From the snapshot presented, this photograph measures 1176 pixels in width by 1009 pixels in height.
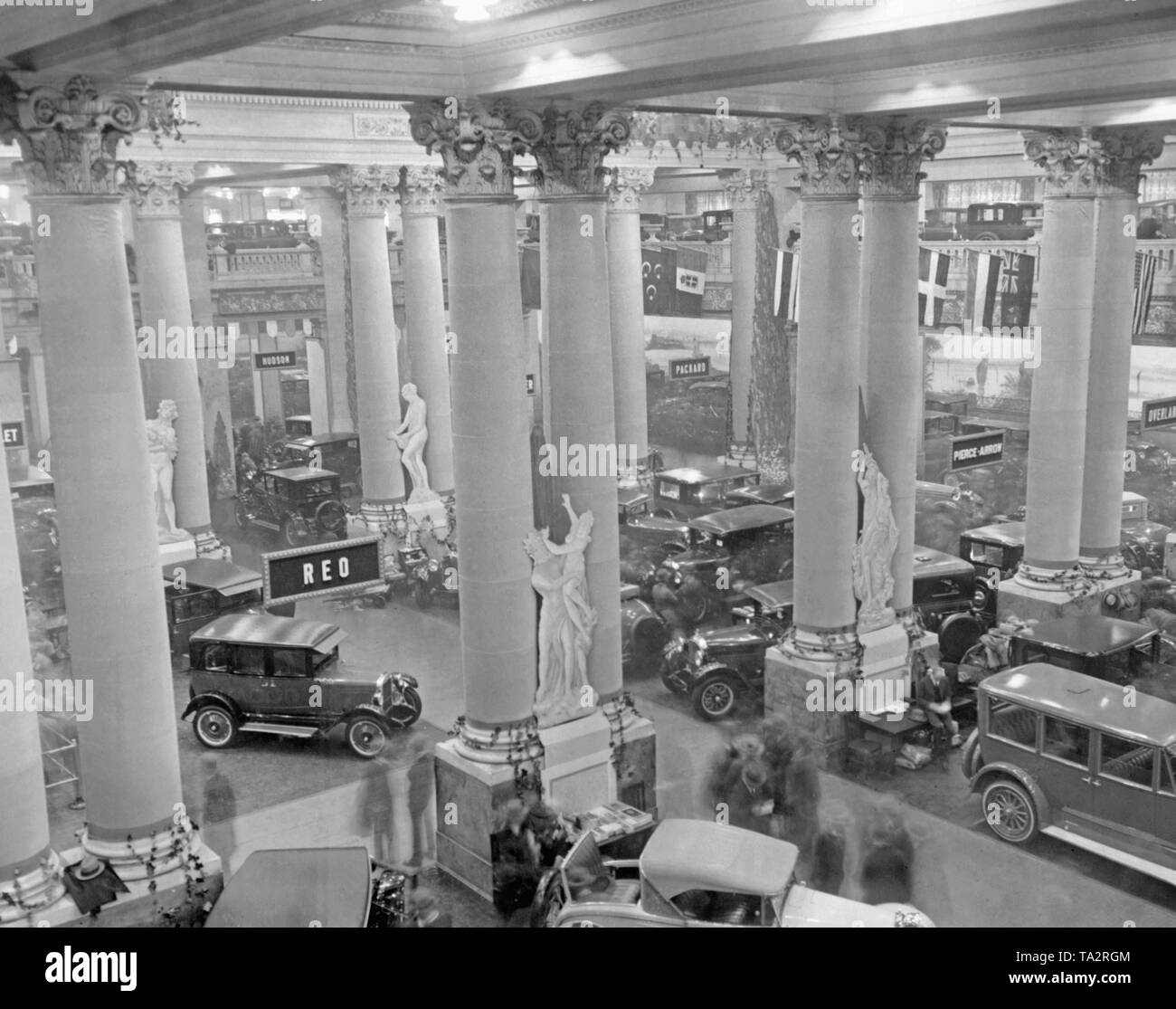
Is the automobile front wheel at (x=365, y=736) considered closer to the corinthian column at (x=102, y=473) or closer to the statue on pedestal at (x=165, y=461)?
the corinthian column at (x=102, y=473)

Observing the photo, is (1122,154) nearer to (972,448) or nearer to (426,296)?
(972,448)

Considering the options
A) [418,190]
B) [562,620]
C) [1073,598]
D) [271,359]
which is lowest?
[1073,598]

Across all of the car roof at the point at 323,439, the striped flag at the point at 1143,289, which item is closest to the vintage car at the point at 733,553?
the striped flag at the point at 1143,289

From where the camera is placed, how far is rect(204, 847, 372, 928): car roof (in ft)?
37.0

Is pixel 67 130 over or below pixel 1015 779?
over

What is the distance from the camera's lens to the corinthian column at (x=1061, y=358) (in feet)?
67.4

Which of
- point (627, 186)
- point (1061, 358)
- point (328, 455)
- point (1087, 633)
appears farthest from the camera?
point (328, 455)

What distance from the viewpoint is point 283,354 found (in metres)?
34.2

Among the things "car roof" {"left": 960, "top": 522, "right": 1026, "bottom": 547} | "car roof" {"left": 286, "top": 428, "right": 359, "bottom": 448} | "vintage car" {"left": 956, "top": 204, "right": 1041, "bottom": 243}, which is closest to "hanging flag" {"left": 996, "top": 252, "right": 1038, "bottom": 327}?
"car roof" {"left": 960, "top": 522, "right": 1026, "bottom": 547}

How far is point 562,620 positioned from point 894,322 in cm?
727

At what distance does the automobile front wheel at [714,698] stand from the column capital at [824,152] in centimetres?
726

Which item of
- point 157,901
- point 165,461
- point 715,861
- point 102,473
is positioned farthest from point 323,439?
point 715,861

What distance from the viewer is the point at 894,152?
704 inches

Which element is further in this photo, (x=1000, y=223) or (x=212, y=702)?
(x=1000, y=223)
